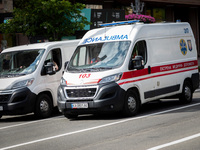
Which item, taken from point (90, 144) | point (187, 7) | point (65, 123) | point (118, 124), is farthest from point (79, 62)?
point (187, 7)

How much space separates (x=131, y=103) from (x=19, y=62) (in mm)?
3559

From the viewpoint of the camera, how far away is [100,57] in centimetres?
1181

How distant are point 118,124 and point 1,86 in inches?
145

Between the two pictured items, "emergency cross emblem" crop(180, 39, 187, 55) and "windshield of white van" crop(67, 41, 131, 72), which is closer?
"windshield of white van" crop(67, 41, 131, 72)

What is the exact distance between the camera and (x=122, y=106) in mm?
11188

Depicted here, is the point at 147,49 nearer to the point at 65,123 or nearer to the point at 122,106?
the point at 122,106

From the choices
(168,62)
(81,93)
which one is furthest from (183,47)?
(81,93)

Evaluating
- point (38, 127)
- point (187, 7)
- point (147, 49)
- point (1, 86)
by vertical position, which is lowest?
point (38, 127)

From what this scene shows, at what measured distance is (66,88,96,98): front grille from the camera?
11070 millimetres

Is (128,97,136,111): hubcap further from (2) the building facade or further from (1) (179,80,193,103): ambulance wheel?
(2) the building facade

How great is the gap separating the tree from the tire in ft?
21.5

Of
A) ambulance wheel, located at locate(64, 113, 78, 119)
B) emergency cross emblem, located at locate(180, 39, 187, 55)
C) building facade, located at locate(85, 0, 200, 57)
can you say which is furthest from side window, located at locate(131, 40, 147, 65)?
building facade, located at locate(85, 0, 200, 57)

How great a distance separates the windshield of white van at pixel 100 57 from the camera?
454 inches

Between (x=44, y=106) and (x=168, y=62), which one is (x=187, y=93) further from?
(x=44, y=106)
